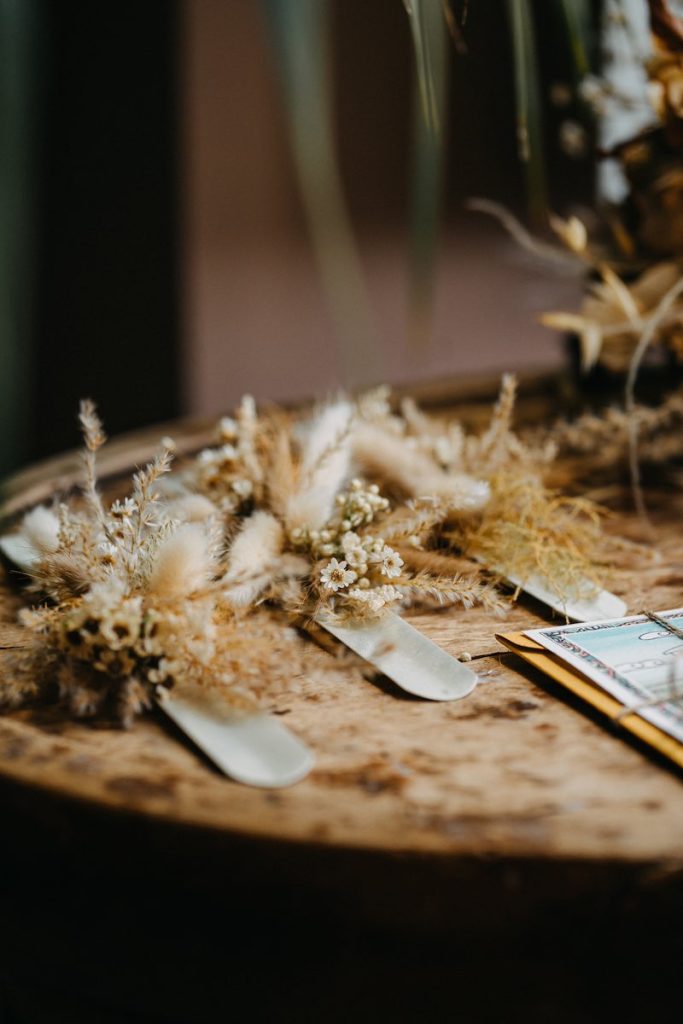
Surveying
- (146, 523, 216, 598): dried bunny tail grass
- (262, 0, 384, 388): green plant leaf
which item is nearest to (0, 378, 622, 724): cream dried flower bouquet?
(146, 523, 216, 598): dried bunny tail grass

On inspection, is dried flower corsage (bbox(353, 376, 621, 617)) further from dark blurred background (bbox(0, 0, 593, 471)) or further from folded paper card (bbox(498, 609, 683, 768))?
dark blurred background (bbox(0, 0, 593, 471))

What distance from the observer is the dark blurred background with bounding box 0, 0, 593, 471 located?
1.91 meters

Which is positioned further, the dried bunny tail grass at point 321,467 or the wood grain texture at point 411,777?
the dried bunny tail grass at point 321,467

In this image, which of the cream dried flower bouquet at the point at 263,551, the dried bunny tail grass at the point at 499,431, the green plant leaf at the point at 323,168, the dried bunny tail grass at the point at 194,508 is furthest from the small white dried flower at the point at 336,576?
the green plant leaf at the point at 323,168

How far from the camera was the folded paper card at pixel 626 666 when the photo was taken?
49 cm

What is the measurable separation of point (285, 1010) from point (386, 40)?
6.95ft

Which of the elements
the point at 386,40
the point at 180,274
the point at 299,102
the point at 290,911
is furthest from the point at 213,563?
the point at 386,40

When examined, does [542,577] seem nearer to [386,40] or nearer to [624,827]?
[624,827]

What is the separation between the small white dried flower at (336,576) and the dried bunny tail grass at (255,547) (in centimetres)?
5

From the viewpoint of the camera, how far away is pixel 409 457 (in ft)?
2.52

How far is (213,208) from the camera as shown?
80.0 inches

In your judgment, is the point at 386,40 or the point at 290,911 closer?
the point at 290,911

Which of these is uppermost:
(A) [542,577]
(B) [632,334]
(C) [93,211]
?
(C) [93,211]

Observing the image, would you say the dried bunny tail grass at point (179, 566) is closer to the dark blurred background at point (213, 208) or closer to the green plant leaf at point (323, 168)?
the green plant leaf at point (323, 168)
